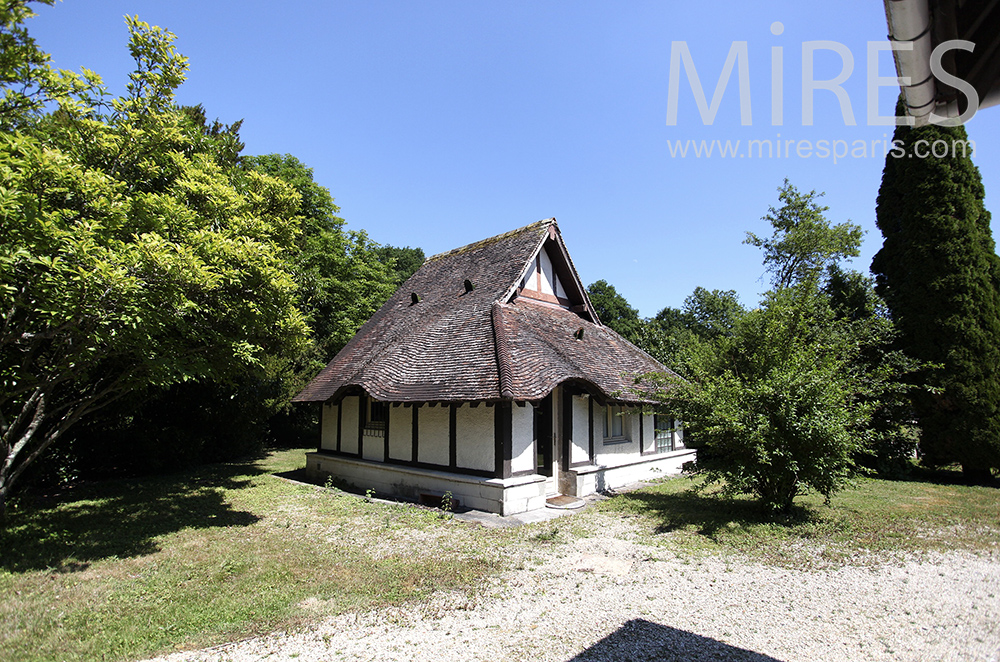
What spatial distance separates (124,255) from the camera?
6773 mm

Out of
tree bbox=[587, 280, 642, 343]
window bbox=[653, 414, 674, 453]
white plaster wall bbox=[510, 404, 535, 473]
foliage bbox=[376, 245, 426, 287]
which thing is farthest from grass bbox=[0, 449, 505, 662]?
foliage bbox=[376, 245, 426, 287]

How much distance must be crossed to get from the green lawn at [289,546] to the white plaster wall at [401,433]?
154cm

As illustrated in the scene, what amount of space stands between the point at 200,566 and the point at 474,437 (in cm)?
578

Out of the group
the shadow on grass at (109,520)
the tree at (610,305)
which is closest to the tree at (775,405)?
the shadow on grass at (109,520)

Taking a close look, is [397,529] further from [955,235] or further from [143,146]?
[955,235]

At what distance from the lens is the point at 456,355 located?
1259 centimetres

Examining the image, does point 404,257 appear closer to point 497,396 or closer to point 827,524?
point 497,396

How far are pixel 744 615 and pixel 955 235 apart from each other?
1558 centimetres

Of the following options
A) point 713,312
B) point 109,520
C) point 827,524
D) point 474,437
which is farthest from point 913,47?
point 713,312

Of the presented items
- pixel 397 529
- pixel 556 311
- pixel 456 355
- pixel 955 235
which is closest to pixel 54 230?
pixel 397 529

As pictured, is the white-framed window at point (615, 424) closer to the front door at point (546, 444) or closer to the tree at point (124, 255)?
the front door at point (546, 444)

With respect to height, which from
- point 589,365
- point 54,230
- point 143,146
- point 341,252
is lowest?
point 589,365

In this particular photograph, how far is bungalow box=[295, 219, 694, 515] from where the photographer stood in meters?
11.1

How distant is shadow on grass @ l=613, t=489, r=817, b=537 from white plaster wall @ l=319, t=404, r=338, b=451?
29.7ft
